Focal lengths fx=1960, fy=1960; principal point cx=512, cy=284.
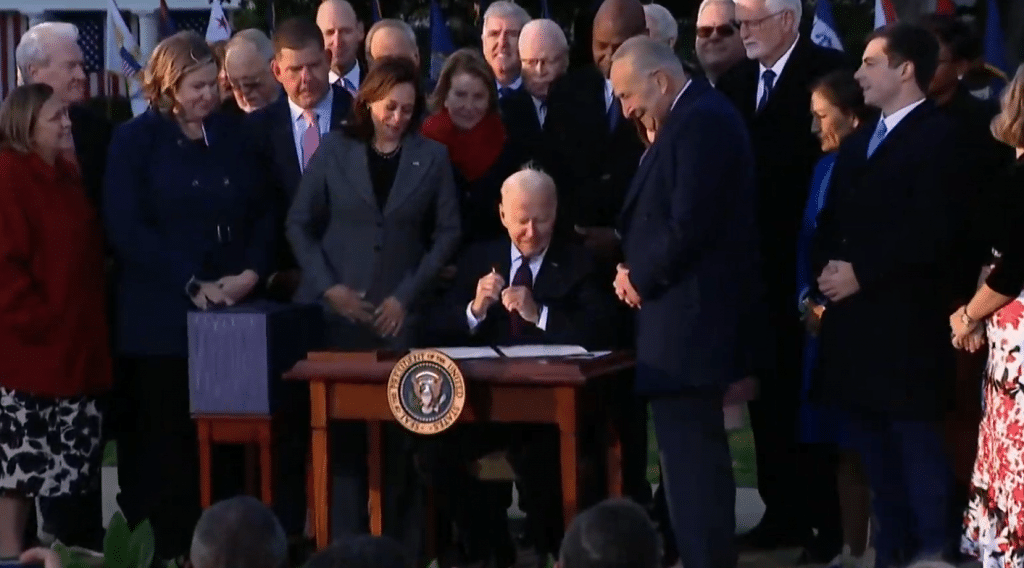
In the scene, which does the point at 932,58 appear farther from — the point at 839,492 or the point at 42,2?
the point at 42,2

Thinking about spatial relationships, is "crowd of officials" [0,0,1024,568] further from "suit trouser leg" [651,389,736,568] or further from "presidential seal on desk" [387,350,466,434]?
"presidential seal on desk" [387,350,466,434]

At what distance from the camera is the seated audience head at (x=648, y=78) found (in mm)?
6383

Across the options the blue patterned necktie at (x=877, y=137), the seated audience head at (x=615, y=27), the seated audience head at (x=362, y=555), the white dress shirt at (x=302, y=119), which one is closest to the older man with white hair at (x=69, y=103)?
the white dress shirt at (x=302, y=119)

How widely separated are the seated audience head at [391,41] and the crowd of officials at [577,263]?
0.07 m

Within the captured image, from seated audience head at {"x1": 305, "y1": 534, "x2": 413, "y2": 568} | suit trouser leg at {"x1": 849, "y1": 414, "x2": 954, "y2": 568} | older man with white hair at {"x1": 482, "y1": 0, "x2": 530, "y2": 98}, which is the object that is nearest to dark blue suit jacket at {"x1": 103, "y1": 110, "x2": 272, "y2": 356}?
older man with white hair at {"x1": 482, "y1": 0, "x2": 530, "y2": 98}

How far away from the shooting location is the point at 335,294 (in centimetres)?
691

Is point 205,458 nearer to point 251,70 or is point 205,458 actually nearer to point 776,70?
point 251,70

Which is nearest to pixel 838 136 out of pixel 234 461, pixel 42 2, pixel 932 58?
pixel 932 58

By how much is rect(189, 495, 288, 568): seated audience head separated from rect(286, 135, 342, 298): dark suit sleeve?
9.19ft

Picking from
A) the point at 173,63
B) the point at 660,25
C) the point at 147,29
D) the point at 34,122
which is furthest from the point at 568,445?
the point at 147,29

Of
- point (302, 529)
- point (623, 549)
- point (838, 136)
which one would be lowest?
point (302, 529)

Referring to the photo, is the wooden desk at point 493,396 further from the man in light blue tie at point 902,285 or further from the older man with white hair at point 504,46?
the older man with white hair at point 504,46

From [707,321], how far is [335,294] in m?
1.37

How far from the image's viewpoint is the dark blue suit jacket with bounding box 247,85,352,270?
7.31m
